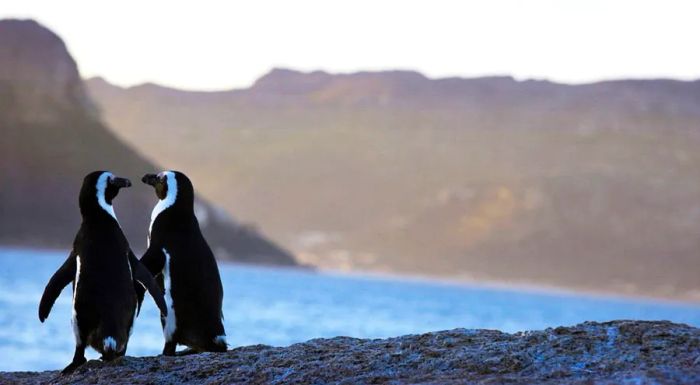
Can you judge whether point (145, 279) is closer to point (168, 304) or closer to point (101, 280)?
point (101, 280)

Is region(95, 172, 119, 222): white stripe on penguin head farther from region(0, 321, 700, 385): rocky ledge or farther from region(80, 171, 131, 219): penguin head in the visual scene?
region(0, 321, 700, 385): rocky ledge

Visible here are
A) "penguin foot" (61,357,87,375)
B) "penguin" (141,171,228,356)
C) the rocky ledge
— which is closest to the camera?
the rocky ledge

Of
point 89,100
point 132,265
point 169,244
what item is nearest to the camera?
point 132,265

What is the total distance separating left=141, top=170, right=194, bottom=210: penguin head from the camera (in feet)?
34.7

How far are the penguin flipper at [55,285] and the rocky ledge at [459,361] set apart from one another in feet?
1.94

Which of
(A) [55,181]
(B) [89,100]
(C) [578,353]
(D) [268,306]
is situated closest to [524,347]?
(C) [578,353]

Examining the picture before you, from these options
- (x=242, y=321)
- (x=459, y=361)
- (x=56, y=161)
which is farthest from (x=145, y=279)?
(x=56, y=161)

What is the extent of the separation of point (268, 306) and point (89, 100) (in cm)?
12710

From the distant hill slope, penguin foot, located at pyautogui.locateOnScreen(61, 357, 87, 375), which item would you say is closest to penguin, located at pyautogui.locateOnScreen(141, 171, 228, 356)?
penguin foot, located at pyautogui.locateOnScreen(61, 357, 87, 375)

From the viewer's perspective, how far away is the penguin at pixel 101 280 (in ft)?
31.6

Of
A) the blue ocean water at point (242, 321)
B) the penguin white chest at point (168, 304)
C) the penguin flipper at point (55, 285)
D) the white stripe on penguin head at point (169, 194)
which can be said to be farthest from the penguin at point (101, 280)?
the blue ocean water at point (242, 321)

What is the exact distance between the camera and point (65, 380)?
29.3 ft

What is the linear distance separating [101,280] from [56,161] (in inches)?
6641

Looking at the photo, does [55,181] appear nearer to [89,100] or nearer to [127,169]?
[127,169]
